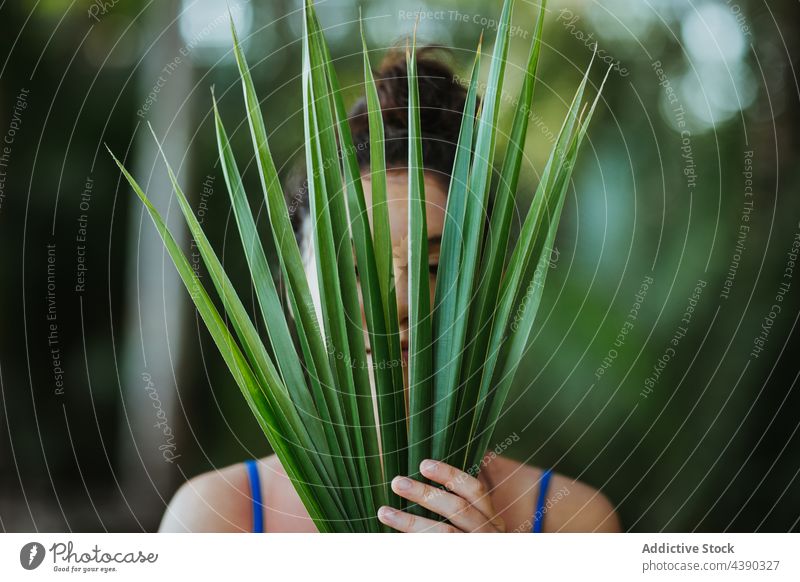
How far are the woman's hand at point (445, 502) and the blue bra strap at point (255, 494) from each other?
0.41 ft

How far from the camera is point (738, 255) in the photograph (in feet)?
2.16

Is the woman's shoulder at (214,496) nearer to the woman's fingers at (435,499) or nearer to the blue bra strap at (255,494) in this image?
the blue bra strap at (255,494)

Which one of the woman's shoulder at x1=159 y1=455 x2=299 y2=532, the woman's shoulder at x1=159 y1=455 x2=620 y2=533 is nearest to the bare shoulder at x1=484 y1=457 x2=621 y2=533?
the woman's shoulder at x1=159 y1=455 x2=620 y2=533

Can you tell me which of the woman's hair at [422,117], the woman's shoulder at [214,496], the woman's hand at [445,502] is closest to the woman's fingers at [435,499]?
the woman's hand at [445,502]

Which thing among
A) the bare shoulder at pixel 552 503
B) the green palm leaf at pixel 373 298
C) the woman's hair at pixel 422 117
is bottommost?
the bare shoulder at pixel 552 503

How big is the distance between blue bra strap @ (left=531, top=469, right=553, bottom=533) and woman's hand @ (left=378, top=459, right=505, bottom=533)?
62 millimetres

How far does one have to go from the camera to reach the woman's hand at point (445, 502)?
23.0 inches

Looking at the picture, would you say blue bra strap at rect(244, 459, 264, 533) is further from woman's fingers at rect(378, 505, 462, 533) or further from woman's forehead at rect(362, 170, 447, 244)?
woman's forehead at rect(362, 170, 447, 244)

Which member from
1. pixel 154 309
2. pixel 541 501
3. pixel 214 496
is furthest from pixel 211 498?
pixel 541 501

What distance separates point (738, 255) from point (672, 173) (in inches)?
3.9

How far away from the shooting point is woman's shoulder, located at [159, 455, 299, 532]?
2.11 feet

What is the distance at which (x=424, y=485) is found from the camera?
587mm

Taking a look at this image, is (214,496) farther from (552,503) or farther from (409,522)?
(552,503)

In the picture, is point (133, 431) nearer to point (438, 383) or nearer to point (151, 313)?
point (151, 313)
